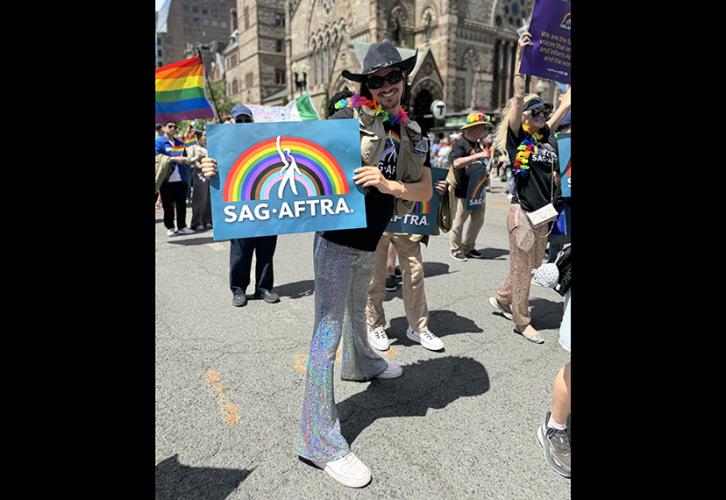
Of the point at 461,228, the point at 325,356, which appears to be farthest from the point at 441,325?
the point at 461,228

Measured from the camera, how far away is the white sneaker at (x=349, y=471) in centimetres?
224

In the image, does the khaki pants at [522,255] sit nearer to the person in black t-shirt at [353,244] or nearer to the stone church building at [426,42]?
the person in black t-shirt at [353,244]

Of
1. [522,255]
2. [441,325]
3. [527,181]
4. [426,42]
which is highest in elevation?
[426,42]

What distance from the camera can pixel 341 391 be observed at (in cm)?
313

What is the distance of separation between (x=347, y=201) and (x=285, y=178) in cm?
31

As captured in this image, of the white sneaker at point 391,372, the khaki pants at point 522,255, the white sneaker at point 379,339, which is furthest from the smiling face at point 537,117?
the white sneaker at point 391,372

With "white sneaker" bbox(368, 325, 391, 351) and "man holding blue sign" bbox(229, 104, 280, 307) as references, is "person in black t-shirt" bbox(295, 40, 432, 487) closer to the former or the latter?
"white sneaker" bbox(368, 325, 391, 351)

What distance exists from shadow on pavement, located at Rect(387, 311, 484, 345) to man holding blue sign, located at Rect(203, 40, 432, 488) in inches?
69.1

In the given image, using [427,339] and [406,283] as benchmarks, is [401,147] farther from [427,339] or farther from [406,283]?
[427,339]

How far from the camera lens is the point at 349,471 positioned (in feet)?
7.47
